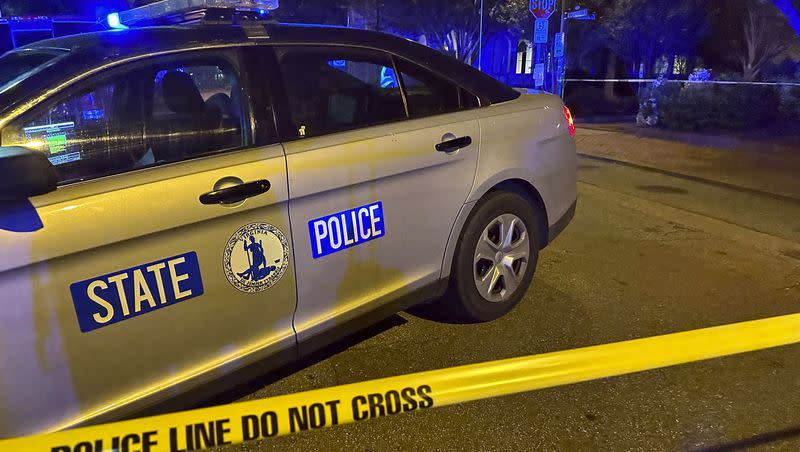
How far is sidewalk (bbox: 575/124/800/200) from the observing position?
854 centimetres

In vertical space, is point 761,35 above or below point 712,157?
above

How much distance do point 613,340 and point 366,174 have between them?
186 centimetres

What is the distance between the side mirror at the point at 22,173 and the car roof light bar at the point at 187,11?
47.8 inches

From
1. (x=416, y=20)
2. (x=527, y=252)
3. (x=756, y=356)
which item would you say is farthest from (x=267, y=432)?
(x=416, y=20)

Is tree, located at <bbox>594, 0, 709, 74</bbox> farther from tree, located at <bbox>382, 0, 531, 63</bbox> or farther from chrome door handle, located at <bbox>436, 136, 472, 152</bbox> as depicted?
chrome door handle, located at <bbox>436, 136, 472, 152</bbox>

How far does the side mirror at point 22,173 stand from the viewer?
1893 millimetres

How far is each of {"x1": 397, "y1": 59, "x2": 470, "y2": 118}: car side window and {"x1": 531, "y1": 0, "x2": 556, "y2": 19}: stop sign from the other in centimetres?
1143

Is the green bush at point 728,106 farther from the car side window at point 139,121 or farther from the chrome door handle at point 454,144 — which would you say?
the car side window at point 139,121

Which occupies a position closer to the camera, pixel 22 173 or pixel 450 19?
pixel 22 173

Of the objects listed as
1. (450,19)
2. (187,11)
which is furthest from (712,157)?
(450,19)

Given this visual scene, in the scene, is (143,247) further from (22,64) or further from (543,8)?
(543,8)

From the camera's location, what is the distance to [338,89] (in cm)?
312

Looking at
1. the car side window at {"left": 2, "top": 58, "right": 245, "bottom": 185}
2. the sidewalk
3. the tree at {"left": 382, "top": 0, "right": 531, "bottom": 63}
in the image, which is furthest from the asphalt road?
the tree at {"left": 382, "top": 0, "right": 531, "bottom": 63}

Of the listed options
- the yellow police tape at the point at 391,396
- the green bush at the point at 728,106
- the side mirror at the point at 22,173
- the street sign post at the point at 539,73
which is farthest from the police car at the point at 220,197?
the green bush at the point at 728,106
